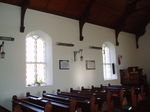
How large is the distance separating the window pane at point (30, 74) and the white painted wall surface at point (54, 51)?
392 mm

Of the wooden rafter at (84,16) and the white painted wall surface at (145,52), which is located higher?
the wooden rafter at (84,16)

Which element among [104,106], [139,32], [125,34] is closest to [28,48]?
[104,106]

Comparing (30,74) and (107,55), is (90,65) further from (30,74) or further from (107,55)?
(30,74)

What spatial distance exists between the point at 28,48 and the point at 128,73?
5.07m

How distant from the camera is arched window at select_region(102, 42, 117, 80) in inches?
327

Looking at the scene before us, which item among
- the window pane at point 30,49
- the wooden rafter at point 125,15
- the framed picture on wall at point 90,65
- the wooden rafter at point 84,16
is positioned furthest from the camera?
the wooden rafter at point 125,15

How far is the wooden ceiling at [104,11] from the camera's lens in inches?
233

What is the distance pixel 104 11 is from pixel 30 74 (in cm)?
409

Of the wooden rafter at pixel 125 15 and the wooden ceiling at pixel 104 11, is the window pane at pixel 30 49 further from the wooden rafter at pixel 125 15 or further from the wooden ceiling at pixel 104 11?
the wooden rafter at pixel 125 15

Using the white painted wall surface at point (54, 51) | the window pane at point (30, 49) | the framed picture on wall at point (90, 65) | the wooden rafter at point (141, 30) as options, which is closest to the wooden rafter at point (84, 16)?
the white painted wall surface at point (54, 51)

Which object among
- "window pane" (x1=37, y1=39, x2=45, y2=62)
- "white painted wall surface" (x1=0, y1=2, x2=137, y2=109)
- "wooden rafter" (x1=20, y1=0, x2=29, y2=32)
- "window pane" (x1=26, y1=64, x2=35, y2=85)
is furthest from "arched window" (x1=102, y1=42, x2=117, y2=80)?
"wooden rafter" (x1=20, y1=0, x2=29, y2=32)

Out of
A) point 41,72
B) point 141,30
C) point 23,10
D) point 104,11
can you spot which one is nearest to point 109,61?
point 104,11

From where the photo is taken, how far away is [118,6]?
7504 millimetres

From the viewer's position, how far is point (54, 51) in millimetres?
6102
